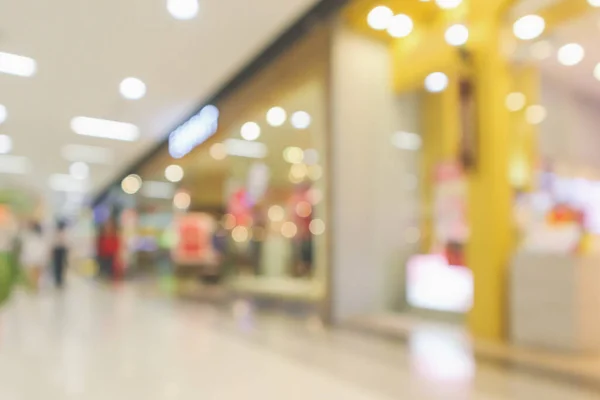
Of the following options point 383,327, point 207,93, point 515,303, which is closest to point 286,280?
point 207,93

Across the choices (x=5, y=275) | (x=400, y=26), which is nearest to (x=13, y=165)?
(x=5, y=275)

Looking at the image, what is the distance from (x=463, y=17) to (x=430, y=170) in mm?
2193

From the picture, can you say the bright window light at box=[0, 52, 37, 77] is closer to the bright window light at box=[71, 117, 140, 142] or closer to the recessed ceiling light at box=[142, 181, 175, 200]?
the bright window light at box=[71, 117, 140, 142]

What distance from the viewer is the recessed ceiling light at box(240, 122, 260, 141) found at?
8099mm

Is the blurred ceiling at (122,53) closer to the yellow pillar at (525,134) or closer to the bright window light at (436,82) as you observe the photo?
the bright window light at (436,82)

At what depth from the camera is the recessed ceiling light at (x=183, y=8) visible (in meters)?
4.46

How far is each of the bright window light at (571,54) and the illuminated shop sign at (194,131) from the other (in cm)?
493

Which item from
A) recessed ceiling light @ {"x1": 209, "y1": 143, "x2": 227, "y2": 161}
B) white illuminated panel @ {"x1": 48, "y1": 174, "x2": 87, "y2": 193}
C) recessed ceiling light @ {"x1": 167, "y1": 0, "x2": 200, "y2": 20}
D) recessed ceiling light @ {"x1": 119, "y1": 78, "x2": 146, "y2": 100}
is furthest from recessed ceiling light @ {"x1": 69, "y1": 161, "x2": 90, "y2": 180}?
recessed ceiling light @ {"x1": 167, "y1": 0, "x2": 200, "y2": 20}

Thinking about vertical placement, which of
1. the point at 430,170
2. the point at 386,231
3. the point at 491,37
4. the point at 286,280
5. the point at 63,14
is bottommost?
the point at 286,280

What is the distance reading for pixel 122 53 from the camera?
18.3 feet

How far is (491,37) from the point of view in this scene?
4512mm

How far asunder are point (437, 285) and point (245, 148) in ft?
20.4

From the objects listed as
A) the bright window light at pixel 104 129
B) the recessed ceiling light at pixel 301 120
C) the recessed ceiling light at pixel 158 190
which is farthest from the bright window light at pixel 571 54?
the recessed ceiling light at pixel 158 190

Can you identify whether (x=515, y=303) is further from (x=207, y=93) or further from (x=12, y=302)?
(x=12, y=302)
